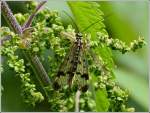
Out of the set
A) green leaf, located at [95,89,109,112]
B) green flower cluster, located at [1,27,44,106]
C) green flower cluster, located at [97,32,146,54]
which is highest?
green flower cluster, located at [97,32,146,54]

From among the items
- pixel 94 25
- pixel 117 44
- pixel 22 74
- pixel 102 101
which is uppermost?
pixel 94 25

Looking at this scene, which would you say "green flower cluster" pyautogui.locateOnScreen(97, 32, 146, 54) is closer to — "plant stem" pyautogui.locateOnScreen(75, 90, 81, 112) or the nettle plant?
the nettle plant

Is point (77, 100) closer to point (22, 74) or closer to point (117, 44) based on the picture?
point (22, 74)

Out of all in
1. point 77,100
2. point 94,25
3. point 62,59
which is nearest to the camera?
point 77,100

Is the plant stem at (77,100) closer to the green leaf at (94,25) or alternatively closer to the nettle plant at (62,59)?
the nettle plant at (62,59)

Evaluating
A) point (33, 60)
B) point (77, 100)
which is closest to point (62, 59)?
point (33, 60)

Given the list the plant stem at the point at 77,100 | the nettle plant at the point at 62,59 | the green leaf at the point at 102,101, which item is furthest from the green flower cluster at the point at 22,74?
the green leaf at the point at 102,101

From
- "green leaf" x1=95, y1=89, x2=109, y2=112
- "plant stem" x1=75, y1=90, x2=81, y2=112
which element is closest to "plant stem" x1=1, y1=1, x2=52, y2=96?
"plant stem" x1=75, y1=90, x2=81, y2=112

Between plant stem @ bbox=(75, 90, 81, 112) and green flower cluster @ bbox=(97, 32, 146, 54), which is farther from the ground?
green flower cluster @ bbox=(97, 32, 146, 54)

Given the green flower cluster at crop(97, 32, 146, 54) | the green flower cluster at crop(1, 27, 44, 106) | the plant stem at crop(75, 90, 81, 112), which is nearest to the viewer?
the plant stem at crop(75, 90, 81, 112)
